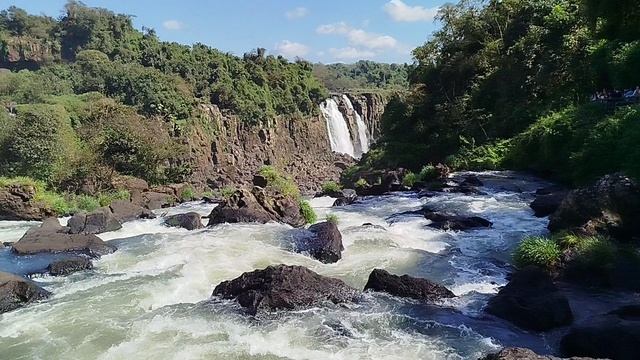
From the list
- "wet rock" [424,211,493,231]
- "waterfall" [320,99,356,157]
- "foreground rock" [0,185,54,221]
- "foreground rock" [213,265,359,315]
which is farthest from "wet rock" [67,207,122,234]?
"waterfall" [320,99,356,157]

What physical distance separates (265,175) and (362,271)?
14.2 metres

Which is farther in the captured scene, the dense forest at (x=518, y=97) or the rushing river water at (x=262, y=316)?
the dense forest at (x=518, y=97)

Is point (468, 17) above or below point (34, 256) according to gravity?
above

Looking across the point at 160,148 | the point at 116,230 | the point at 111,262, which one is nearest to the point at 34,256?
the point at 111,262

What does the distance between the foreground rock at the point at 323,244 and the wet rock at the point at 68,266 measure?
6.00 m

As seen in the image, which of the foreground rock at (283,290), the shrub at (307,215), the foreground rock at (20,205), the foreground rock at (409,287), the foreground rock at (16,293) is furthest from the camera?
the foreground rock at (20,205)

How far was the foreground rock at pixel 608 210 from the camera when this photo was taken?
1349cm

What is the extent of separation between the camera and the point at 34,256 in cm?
1661

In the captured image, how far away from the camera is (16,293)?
12109mm

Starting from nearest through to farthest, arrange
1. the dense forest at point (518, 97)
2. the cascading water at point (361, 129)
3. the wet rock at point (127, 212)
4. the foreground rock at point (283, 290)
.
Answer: the foreground rock at point (283, 290) → the dense forest at point (518, 97) → the wet rock at point (127, 212) → the cascading water at point (361, 129)

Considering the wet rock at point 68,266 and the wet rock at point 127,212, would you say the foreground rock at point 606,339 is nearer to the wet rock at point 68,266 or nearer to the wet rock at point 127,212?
the wet rock at point 68,266

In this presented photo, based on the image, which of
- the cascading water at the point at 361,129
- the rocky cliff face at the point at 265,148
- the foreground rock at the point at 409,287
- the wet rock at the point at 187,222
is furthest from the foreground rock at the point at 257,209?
the cascading water at the point at 361,129

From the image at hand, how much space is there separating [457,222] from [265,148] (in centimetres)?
5748

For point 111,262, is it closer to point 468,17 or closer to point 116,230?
point 116,230
